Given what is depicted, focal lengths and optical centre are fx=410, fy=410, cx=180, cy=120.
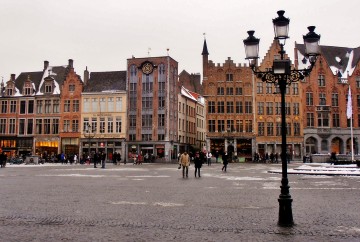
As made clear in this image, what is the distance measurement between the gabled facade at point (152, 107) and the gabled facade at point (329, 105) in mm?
21635

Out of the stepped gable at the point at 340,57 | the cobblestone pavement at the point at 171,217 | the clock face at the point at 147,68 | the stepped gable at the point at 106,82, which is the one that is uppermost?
the stepped gable at the point at 340,57

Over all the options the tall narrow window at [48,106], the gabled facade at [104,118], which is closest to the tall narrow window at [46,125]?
the tall narrow window at [48,106]

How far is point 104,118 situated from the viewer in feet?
222

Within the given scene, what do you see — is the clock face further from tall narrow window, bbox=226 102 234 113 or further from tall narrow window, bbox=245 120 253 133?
tall narrow window, bbox=245 120 253 133

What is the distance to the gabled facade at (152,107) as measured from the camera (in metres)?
65.4

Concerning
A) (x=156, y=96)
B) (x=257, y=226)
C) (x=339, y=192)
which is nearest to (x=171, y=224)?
(x=257, y=226)

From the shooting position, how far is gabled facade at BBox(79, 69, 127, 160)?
66.8 meters

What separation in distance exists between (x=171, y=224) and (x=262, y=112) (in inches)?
2399

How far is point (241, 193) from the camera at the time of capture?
16.0 m

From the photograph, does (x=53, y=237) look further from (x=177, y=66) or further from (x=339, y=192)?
(x=177, y=66)

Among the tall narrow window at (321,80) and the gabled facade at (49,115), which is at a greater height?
the tall narrow window at (321,80)

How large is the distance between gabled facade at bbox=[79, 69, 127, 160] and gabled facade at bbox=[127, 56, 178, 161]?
1.32 meters

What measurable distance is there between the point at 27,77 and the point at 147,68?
22.3 meters

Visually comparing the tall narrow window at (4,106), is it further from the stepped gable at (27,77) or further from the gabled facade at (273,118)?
the gabled facade at (273,118)
